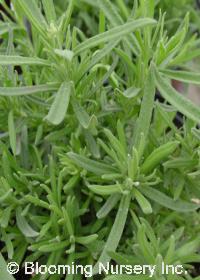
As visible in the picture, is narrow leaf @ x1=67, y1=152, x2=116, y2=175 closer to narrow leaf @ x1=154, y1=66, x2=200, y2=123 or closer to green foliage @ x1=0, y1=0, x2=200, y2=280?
green foliage @ x1=0, y1=0, x2=200, y2=280

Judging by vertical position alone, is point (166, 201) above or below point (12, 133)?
below

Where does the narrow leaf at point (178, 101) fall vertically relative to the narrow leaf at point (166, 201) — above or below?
above

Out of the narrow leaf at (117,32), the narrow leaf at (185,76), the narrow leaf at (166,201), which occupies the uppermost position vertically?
the narrow leaf at (117,32)

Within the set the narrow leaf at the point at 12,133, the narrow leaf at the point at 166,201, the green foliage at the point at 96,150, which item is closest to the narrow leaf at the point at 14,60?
the green foliage at the point at 96,150

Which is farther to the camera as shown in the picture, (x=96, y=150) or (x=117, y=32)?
(x=96, y=150)

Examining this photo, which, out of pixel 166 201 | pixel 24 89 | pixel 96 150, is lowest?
pixel 166 201

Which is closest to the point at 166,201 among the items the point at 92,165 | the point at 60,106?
the point at 92,165

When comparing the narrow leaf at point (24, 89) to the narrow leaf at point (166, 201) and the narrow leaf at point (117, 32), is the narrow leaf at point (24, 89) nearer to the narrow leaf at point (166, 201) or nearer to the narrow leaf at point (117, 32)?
the narrow leaf at point (117, 32)

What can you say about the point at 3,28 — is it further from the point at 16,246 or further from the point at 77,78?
the point at 16,246

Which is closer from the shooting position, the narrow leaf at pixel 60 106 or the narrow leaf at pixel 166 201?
the narrow leaf at pixel 60 106

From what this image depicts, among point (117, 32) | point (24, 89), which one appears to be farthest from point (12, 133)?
point (117, 32)

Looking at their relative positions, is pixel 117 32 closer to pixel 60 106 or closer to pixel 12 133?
pixel 60 106

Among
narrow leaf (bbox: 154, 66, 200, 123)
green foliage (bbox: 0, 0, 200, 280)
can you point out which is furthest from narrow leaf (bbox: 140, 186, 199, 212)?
narrow leaf (bbox: 154, 66, 200, 123)
